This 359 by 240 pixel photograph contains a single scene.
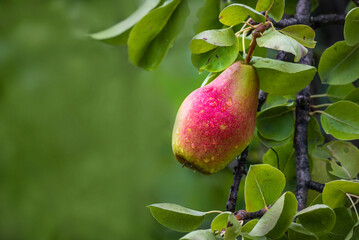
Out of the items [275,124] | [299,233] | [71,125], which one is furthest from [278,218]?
[71,125]

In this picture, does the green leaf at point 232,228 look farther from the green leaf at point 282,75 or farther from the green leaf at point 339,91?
the green leaf at point 339,91

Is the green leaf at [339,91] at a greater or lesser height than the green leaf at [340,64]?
lesser

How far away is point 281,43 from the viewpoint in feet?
1.85

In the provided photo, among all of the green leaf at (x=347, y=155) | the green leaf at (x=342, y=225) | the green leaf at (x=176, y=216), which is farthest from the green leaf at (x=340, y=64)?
the green leaf at (x=176, y=216)

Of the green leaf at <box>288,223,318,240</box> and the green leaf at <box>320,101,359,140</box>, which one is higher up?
the green leaf at <box>320,101,359,140</box>

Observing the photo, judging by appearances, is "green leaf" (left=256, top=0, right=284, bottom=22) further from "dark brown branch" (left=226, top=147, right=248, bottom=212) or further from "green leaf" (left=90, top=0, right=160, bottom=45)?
"green leaf" (left=90, top=0, right=160, bottom=45)

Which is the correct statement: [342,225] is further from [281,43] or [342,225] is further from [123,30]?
[123,30]

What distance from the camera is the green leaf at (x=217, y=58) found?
0.66 m

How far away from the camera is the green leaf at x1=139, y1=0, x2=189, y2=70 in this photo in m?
0.89

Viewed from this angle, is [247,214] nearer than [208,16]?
Yes

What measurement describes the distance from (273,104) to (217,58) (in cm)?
19

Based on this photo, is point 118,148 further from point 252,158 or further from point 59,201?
point 252,158

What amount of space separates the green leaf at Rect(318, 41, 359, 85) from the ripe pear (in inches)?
7.1

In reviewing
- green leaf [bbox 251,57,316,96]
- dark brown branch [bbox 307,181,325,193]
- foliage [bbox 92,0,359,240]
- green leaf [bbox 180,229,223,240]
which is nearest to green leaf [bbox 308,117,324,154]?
foliage [bbox 92,0,359,240]
